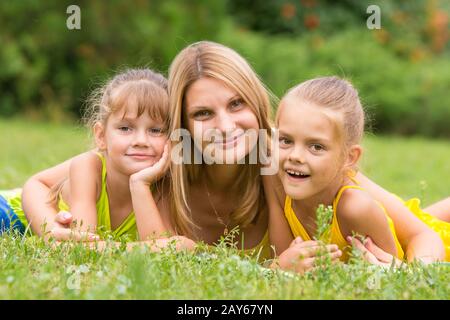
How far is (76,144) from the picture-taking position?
10.3m

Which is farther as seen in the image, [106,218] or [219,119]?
[106,218]

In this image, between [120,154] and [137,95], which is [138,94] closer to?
[137,95]

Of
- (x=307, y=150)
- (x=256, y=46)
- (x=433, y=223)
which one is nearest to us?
(x=307, y=150)

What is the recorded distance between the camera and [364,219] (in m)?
3.61

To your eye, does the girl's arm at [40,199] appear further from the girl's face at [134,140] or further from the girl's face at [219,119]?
the girl's face at [219,119]

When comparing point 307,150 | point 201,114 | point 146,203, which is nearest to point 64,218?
point 146,203

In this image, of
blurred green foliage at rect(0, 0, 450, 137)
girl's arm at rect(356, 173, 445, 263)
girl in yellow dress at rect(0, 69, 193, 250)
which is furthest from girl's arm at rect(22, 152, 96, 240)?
blurred green foliage at rect(0, 0, 450, 137)

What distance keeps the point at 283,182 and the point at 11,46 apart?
399 inches

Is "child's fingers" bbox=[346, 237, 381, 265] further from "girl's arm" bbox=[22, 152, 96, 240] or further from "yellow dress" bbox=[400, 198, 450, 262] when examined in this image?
"girl's arm" bbox=[22, 152, 96, 240]

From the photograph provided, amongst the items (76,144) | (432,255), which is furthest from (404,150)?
(432,255)

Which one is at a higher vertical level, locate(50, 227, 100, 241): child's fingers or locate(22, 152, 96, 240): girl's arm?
locate(50, 227, 100, 241): child's fingers

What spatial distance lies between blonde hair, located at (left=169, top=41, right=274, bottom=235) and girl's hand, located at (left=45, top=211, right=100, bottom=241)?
57cm

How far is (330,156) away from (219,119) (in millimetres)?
598

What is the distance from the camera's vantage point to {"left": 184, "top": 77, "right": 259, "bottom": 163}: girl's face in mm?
3752
